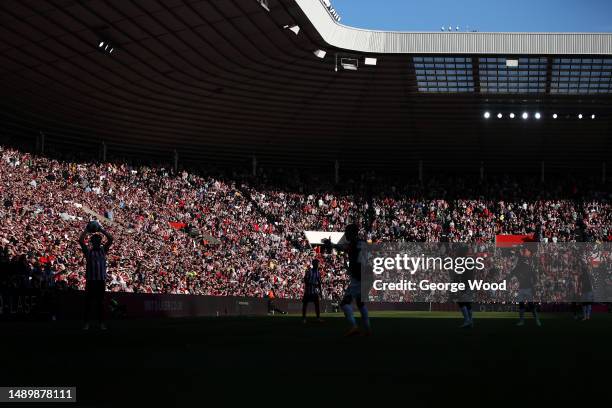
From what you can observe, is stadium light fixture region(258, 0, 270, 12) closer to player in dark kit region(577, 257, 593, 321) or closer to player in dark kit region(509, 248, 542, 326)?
player in dark kit region(577, 257, 593, 321)

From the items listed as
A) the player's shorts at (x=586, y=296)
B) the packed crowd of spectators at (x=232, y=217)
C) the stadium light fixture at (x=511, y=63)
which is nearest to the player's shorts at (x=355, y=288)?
the player's shorts at (x=586, y=296)

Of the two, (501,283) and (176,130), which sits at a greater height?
(176,130)

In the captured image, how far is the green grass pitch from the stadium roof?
2858cm

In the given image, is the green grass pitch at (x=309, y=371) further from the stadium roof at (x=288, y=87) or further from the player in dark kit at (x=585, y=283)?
the stadium roof at (x=288, y=87)

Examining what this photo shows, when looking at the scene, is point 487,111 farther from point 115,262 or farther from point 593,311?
point 115,262

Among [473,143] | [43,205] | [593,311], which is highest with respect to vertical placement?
[473,143]

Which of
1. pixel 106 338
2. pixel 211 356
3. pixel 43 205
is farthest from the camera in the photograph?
pixel 43 205

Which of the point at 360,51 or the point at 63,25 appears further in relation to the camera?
the point at 360,51

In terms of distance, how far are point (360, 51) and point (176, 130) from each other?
55.9ft

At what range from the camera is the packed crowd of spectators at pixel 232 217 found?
149ft

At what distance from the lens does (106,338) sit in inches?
686

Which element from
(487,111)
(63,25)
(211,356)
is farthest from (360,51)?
(211,356)

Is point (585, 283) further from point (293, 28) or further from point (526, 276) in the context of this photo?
point (293, 28)

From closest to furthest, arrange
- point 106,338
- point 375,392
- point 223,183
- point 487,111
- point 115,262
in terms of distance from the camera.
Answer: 1. point 375,392
2. point 106,338
3. point 115,262
4. point 487,111
5. point 223,183
